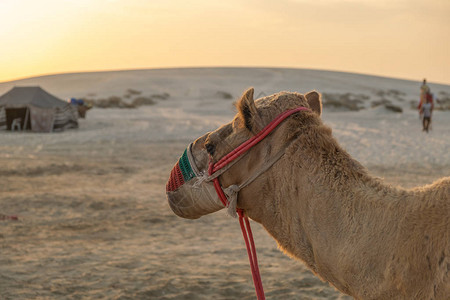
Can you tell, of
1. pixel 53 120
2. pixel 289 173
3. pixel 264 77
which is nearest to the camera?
pixel 289 173

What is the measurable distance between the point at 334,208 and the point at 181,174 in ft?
3.08

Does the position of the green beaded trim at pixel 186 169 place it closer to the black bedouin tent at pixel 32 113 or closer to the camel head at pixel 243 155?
the camel head at pixel 243 155

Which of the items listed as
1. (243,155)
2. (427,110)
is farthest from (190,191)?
(427,110)

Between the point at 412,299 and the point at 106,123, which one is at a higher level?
the point at 412,299

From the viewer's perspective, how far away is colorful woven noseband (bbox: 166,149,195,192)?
2727 mm

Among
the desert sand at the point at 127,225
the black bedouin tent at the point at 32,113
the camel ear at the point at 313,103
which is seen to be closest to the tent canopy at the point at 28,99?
the black bedouin tent at the point at 32,113

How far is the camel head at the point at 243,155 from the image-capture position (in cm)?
237

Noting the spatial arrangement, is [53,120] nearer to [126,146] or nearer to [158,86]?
[126,146]

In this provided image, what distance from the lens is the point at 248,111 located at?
2.38 m

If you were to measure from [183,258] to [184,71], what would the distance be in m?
83.1

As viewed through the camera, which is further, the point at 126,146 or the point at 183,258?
the point at 126,146

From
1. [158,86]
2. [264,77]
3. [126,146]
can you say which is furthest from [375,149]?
[264,77]

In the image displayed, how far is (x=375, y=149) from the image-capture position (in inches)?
679

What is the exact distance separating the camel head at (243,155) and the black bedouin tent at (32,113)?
2282 centimetres
